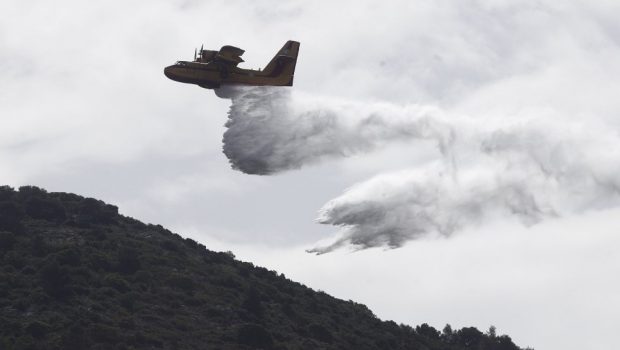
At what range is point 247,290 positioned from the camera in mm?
106562

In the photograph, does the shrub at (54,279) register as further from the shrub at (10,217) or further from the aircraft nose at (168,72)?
the aircraft nose at (168,72)

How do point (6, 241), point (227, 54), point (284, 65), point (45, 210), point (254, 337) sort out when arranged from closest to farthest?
point (227, 54), point (284, 65), point (254, 337), point (6, 241), point (45, 210)

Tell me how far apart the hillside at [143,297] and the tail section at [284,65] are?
20.9m

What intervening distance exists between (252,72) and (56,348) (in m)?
22.2

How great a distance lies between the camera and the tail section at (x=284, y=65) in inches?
3105

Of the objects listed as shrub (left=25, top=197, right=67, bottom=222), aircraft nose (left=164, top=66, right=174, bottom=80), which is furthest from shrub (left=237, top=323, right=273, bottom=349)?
shrub (left=25, top=197, right=67, bottom=222)

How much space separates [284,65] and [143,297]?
2774cm

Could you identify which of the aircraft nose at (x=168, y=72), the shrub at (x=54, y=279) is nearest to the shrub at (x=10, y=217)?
the shrub at (x=54, y=279)

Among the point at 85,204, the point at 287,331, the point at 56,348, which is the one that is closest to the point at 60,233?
the point at 85,204

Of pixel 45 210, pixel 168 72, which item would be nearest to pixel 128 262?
pixel 45 210

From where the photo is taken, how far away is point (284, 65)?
79438mm

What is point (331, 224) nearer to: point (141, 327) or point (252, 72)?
point (252, 72)

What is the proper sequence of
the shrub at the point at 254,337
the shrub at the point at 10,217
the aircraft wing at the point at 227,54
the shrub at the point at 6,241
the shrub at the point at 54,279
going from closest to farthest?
the aircraft wing at the point at 227,54 < the shrub at the point at 254,337 < the shrub at the point at 54,279 < the shrub at the point at 6,241 < the shrub at the point at 10,217

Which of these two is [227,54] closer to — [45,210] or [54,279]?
[54,279]
